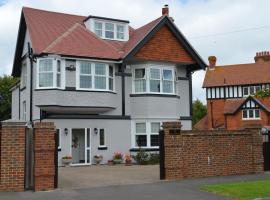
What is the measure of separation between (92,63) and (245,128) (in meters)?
10.5

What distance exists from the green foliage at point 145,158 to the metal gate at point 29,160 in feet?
38.7

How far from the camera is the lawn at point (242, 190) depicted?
1178 cm

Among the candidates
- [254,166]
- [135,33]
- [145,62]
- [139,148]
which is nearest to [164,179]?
[254,166]

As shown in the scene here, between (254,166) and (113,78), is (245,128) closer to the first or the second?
(254,166)

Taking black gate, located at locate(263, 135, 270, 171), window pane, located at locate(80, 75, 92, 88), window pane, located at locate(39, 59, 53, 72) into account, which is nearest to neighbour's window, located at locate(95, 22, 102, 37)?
window pane, located at locate(80, 75, 92, 88)

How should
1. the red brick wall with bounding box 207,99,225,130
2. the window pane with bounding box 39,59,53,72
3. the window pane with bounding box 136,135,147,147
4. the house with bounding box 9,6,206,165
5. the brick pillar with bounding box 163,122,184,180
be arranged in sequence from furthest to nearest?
the red brick wall with bounding box 207,99,225,130
the window pane with bounding box 136,135,147,147
the house with bounding box 9,6,206,165
the window pane with bounding box 39,59,53,72
the brick pillar with bounding box 163,122,184,180

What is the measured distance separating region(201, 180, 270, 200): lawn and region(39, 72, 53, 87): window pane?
12.8m

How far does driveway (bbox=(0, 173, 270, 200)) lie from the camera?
11.9m

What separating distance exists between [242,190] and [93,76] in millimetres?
13935

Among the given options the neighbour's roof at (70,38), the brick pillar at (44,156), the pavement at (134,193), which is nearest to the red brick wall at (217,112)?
the neighbour's roof at (70,38)

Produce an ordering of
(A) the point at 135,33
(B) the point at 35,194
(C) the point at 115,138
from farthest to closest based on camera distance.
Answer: (A) the point at 135,33
(C) the point at 115,138
(B) the point at 35,194

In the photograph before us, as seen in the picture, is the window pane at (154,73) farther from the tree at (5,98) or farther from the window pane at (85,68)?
the tree at (5,98)

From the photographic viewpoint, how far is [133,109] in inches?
1028

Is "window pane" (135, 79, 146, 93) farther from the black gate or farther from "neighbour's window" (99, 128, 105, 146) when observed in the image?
the black gate
